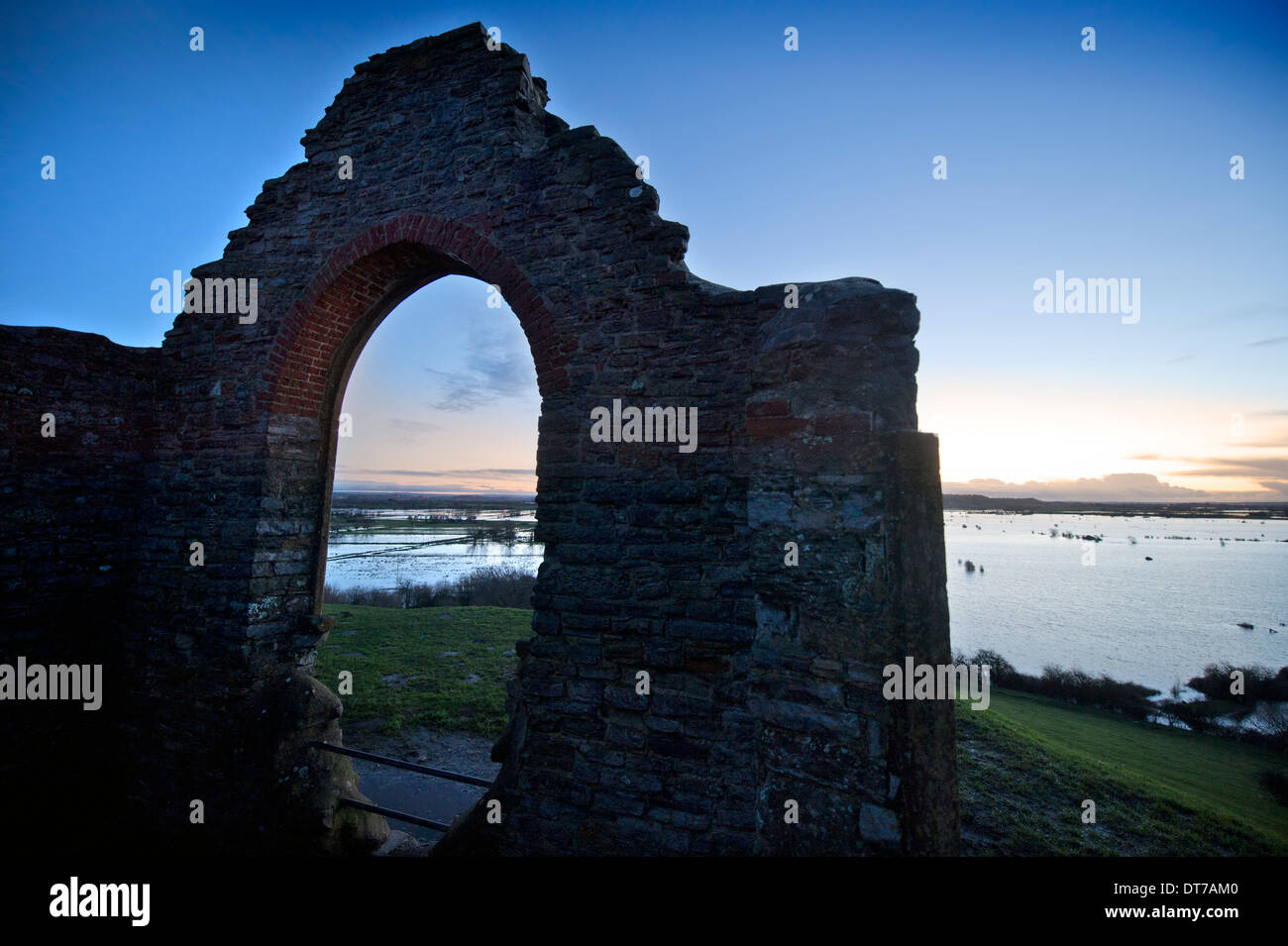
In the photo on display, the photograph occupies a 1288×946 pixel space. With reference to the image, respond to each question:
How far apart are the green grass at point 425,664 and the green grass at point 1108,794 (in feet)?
20.6

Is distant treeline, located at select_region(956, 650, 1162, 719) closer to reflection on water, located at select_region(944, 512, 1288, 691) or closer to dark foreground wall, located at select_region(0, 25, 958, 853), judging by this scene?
reflection on water, located at select_region(944, 512, 1288, 691)

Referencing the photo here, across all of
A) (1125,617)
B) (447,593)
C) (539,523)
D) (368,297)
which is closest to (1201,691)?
(1125,617)

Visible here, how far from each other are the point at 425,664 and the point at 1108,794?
34.6 feet

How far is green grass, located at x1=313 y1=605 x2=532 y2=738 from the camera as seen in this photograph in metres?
7.77

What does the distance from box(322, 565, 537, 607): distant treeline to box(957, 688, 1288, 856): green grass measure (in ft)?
44.1

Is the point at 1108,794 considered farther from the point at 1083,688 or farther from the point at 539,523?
the point at 1083,688

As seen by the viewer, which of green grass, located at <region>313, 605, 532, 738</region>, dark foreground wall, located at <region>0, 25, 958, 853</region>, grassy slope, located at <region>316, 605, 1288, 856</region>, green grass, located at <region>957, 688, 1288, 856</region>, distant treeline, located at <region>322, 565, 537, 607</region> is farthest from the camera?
distant treeline, located at <region>322, 565, 537, 607</region>

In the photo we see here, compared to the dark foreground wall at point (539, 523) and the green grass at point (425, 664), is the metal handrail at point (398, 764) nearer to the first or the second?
the dark foreground wall at point (539, 523)

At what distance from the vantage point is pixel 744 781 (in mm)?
3127

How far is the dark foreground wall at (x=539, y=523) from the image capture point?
2211 mm

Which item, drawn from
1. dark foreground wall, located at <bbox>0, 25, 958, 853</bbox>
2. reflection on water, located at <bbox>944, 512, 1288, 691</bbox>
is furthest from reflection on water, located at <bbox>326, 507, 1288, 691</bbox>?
dark foreground wall, located at <bbox>0, 25, 958, 853</bbox>

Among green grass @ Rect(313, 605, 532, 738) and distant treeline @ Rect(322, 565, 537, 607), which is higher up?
green grass @ Rect(313, 605, 532, 738)
